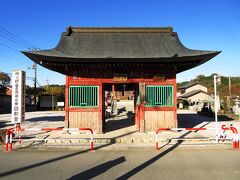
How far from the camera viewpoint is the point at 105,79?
522 inches

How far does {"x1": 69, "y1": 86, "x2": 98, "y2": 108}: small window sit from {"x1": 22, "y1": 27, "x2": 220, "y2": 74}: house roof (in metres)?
1.55

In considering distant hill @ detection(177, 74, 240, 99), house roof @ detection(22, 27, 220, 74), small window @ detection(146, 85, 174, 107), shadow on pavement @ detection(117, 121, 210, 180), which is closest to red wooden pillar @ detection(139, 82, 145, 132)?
small window @ detection(146, 85, 174, 107)

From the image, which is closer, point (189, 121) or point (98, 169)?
point (98, 169)

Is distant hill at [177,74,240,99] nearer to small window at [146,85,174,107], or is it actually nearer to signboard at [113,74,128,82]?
small window at [146,85,174,107]

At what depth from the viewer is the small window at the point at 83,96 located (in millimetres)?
13055

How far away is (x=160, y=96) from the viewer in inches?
518

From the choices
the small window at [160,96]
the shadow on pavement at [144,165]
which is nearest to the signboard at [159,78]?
the small window at [160,96]

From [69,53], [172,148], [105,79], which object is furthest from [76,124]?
[172,148]

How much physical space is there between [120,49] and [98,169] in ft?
28.3

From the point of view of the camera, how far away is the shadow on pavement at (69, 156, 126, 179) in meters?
6.03

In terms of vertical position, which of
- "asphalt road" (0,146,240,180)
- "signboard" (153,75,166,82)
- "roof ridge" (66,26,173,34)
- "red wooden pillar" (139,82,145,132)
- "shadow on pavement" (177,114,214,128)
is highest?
"roof ridge" (66,26,173,34)

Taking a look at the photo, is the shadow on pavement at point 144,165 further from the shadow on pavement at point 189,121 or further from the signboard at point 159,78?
the shadow on pavement at point 189,121

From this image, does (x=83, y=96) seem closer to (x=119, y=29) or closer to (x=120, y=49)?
(x=120, y=49)

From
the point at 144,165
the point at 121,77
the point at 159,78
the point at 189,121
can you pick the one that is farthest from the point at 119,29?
the point at 144,165
